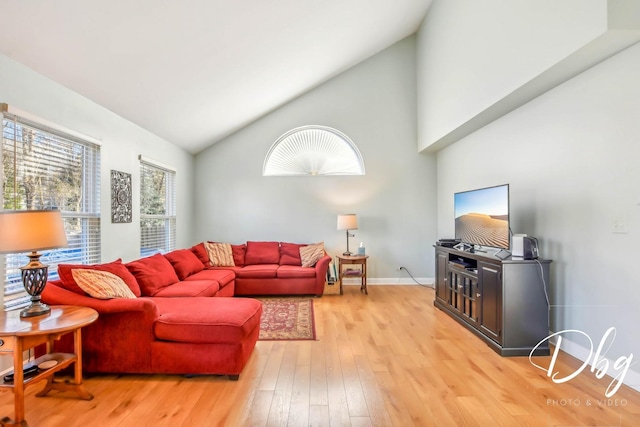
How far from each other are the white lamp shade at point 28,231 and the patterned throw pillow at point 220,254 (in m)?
3.02

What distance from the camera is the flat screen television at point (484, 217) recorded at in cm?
308

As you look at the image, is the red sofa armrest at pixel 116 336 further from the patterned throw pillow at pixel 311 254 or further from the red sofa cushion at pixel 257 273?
the patterned throw pillow at pixel 311 254

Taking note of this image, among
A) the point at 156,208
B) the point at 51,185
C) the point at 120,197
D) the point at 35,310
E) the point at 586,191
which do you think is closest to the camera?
the point at 35,310

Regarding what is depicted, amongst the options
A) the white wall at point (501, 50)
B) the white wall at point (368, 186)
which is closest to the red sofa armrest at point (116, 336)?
the white wall at point (368, 186)

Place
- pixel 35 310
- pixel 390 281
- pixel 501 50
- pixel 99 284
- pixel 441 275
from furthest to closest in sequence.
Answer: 1. pixel 390 281
2. pixel 441 275
3. pixel 501 50
4. pixel 99 284
5. pixel 35 310

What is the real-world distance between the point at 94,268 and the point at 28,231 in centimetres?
75

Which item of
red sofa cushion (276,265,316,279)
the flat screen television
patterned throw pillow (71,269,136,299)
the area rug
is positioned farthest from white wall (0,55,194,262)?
the flat screen television

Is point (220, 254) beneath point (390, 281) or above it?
above

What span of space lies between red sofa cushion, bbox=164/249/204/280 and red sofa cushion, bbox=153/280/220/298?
28 centimetres

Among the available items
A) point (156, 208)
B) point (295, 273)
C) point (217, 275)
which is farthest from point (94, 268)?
point (295, 273)

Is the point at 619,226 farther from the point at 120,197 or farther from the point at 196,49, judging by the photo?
the point at 120,197

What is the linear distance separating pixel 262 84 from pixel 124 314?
334 cm

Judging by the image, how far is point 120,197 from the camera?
11.9 ft

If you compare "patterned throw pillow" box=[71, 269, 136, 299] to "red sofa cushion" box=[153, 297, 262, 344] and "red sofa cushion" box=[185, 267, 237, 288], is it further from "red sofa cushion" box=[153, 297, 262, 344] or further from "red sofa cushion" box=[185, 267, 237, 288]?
"red sofa cushion" box=[185, 267, 237, 288]
